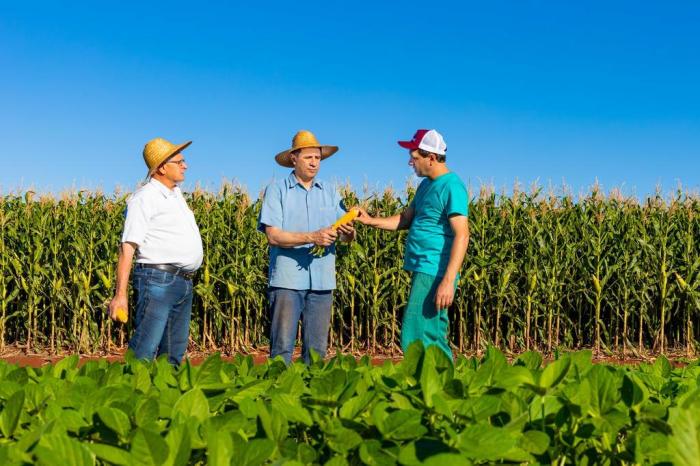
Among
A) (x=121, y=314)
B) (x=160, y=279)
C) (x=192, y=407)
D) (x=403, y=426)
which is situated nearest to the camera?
(x=403, y=426)

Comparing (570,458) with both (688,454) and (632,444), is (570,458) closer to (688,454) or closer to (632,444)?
(632,444)

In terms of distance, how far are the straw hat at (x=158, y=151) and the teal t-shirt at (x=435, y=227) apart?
5.77 feet

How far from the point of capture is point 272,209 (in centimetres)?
518

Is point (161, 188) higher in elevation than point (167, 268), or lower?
higher

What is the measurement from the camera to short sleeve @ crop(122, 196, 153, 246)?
468 cm

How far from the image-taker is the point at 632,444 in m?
1.75

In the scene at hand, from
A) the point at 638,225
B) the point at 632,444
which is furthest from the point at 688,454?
the point at 638,225

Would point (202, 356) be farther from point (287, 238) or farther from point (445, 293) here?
point (445, 293)

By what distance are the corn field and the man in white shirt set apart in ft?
18.3

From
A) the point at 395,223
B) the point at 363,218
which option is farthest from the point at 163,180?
the point at 395,223

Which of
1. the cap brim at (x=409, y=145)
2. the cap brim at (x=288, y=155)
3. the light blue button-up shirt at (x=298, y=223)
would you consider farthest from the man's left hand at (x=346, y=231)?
the cap brim at (x=288, y=155)

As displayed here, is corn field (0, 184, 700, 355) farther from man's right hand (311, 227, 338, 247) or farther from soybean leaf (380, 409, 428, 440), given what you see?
soybean leaf (380, 409, 428, 440)

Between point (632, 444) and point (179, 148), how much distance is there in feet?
12.7

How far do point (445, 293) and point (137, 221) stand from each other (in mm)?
2099
